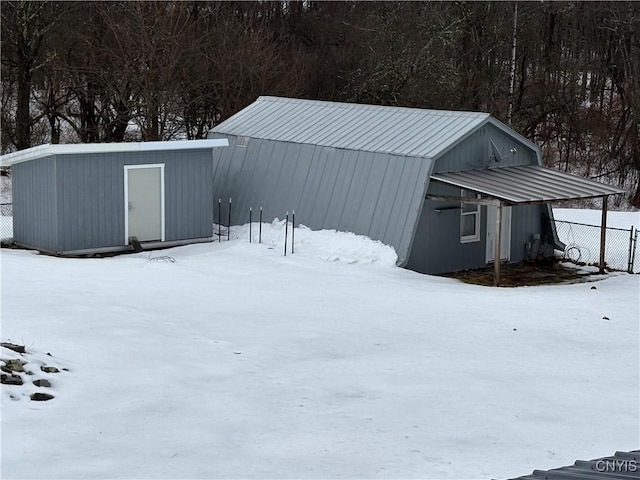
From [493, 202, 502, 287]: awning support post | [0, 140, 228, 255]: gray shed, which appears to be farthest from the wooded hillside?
[493, 202, 502, 287]: awning support post

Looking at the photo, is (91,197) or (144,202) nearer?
(91,197)

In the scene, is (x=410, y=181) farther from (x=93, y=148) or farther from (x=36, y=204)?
(x=36, y=204)

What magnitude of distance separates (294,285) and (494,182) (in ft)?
15.4

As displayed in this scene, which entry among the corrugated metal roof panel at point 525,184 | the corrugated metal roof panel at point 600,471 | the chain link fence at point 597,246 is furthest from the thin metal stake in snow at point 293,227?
the corrugated metal roof panel at point 600,471

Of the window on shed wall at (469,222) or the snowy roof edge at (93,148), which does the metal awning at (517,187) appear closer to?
the window on shed wall at (469,222)

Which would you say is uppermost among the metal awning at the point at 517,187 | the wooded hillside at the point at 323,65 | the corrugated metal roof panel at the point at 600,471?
the wooded hillside at the point at 323,65

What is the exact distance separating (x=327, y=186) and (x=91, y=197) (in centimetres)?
479

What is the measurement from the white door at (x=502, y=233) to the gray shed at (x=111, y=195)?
5969 millimetres

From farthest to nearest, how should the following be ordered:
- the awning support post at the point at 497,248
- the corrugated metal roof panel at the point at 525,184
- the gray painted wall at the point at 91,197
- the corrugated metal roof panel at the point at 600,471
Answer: the gray painted wall at the point at 91,197 < the corrugated metal roof panel at the point at 525,184 < the awning support post at the point at 497,248 < the corrugated metal roof panel at the point at 600,471

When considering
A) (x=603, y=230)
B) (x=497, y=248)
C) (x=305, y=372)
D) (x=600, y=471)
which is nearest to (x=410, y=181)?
(x=497, y=248)

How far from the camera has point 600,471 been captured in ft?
22.6

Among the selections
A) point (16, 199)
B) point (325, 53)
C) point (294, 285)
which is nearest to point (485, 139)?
point (294, 285)

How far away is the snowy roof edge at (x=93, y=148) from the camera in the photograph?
19875mm

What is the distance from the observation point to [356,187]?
20906 millimetres
